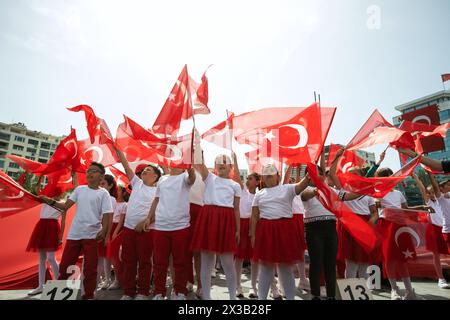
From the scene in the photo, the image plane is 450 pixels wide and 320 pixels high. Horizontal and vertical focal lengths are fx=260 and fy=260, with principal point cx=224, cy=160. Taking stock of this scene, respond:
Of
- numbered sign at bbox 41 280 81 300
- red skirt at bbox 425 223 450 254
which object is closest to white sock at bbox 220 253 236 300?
numbered sign at bbox 41 280 81 300

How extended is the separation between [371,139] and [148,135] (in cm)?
369

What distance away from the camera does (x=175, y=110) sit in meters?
4.42

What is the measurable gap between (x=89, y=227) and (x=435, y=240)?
268 inches

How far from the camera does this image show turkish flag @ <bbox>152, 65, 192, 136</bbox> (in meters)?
4.30

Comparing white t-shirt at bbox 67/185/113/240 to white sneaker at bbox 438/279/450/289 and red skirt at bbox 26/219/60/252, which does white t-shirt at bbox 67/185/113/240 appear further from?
white sneaker at bbox 438/279/450/289

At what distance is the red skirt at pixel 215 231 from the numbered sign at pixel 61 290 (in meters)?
1.42

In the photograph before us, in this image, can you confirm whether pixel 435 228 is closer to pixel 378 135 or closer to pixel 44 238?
pixel 378 135

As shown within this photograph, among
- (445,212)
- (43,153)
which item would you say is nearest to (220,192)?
(445,212)

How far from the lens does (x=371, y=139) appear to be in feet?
14.1

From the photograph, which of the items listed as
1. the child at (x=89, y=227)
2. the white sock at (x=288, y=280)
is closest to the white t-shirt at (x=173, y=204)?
the child at (x=89, y=227)

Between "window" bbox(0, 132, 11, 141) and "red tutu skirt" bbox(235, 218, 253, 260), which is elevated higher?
"window" bbox(0, 132, 11, 141)

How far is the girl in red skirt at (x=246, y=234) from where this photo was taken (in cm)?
452

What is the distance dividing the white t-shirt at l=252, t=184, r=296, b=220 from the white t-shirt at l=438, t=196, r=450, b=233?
411 centimetres
